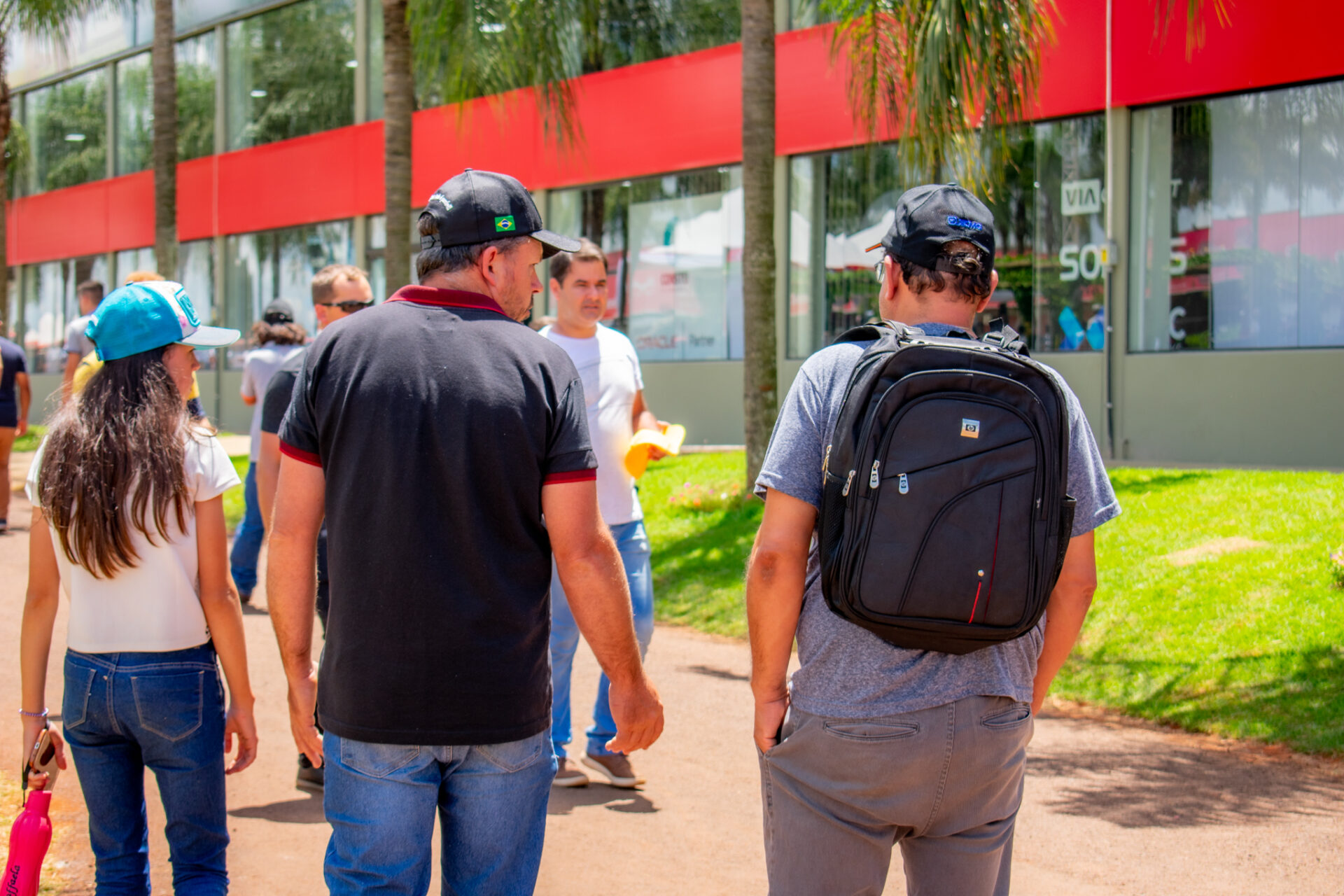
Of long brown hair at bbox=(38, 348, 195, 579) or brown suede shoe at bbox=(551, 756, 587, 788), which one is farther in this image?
brown suede shoe at bbox=(551, 756, 587, 788)

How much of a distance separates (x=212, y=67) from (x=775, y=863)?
2420 cm

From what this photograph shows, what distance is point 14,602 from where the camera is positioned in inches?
330

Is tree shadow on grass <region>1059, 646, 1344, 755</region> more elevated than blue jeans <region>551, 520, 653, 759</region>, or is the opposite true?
blue jeans <region>551, 520, 653, 759</region>

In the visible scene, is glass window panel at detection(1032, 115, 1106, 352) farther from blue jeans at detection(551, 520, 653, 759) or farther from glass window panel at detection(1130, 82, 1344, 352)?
blue jeans at detection(551, 520, 653, 759)

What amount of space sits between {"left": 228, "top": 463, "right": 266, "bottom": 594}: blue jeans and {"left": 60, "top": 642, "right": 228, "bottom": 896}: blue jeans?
5.23 metres

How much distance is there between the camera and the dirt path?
405 cm

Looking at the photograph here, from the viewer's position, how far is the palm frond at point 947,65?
794cm

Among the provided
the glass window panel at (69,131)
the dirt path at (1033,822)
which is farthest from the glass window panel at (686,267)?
the glass window panel at (69,131)

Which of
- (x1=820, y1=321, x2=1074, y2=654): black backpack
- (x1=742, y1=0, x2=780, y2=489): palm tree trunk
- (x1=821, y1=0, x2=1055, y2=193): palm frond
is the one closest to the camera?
(x1=820, y1=321, x2=1074, y2=654): black backpack

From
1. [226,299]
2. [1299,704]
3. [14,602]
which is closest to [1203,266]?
[1299,704]

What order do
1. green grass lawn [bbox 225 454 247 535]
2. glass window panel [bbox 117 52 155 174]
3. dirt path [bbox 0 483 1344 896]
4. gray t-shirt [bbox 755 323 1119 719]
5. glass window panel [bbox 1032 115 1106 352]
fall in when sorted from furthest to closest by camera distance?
1. glass window panel [bbox 117 52 155 174]
2. green grass lawn [bbox 225 454 247 535]
3. glass window panel [bbox 1032 115 1106 352]
4. dirt path [bbox 0 483 1344 896]
5. gray t-shirt [bbox 755 323 1119 719]

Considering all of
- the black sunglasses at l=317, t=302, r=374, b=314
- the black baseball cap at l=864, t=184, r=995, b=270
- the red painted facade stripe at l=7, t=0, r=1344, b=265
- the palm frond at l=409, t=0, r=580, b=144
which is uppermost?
the red painted facade stripe at l=7, t=0, r=1344, b=265

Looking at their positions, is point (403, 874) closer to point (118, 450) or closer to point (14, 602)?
point (118, 450)

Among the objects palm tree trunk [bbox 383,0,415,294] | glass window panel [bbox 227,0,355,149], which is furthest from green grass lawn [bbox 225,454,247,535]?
glass window panel [bbox 227,0,355,149]
